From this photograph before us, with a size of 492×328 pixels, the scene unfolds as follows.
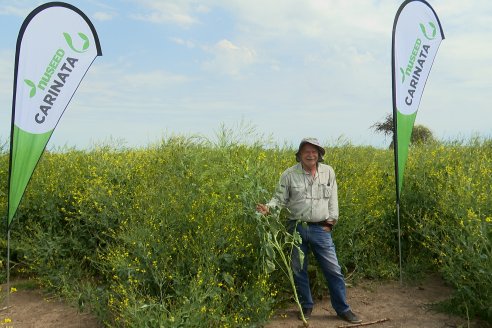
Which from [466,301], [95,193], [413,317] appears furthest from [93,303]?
[466,301]

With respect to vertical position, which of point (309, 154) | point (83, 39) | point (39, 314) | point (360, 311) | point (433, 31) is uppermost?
point (433, 31)

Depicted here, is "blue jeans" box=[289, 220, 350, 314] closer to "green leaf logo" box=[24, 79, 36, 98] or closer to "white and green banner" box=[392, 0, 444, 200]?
"white and green banner" box=[392, 0, 444, 200]

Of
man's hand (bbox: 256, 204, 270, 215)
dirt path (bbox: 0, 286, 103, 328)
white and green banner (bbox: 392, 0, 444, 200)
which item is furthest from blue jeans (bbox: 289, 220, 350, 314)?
dirt path (bbox: 0, 286, 103, 328)

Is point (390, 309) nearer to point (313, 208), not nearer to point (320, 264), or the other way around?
point (320, 264)

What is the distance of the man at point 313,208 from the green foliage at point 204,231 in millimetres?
350

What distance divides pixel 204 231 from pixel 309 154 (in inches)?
58.8

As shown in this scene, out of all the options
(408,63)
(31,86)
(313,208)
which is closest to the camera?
(313,208)

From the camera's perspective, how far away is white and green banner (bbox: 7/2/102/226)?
20.7 ft

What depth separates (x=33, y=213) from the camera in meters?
7.76

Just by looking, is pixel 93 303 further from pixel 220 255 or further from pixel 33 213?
pixel 33 213

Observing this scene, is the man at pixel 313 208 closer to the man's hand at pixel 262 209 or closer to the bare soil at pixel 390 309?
the man's hand at pixel 262 209

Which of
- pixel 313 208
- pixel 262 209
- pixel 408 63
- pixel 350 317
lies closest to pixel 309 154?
pixel 313 208

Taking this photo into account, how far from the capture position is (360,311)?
5957mm

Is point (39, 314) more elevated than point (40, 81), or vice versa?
point (40, 81)
